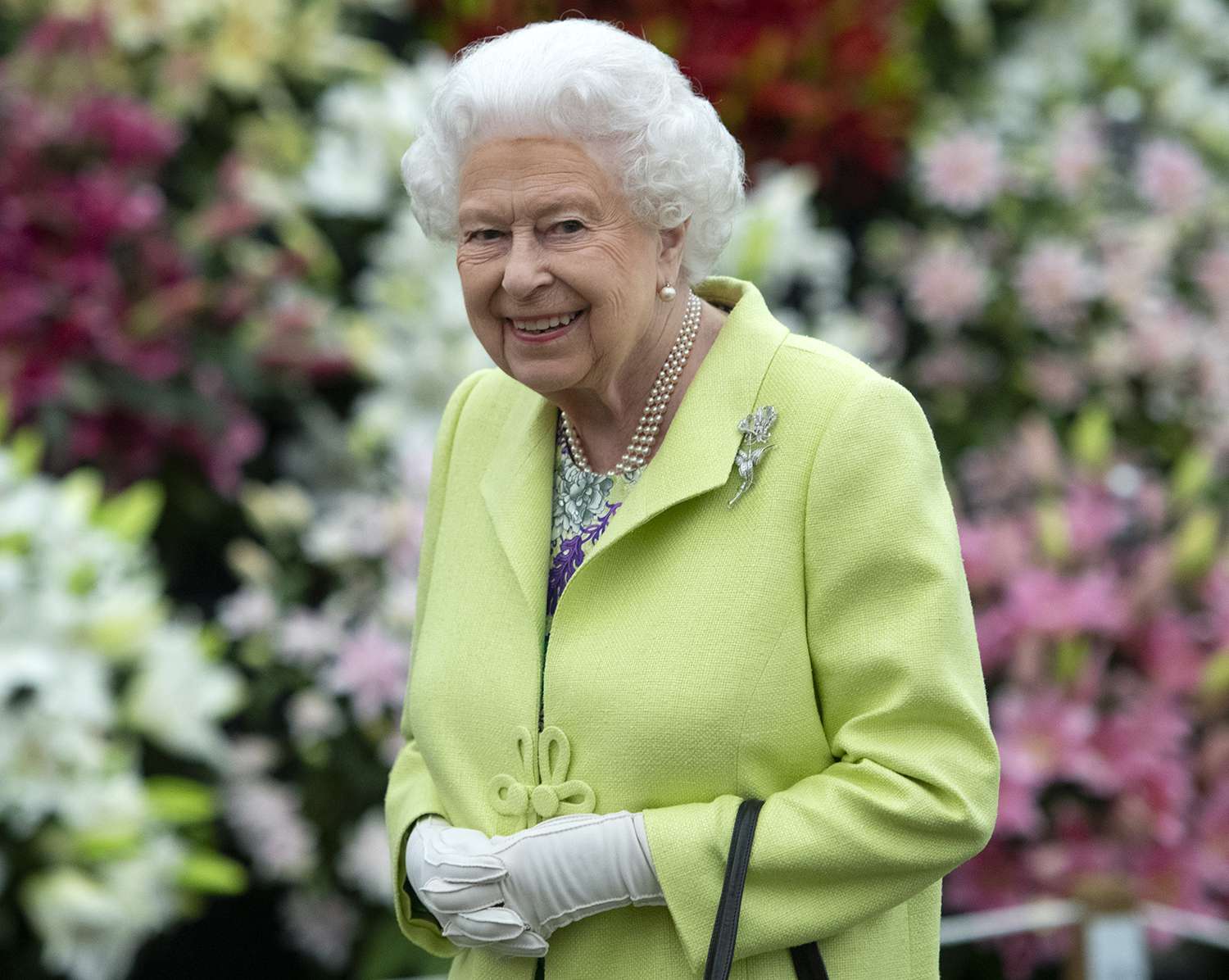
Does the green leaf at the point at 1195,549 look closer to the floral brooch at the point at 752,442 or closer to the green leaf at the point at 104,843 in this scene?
the floral brooch at the point at 752,442

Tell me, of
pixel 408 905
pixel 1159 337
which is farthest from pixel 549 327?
pixel 1159 337

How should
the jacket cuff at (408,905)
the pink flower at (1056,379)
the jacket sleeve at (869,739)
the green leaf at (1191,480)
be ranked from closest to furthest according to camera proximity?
the jacket sleeve at (869,739) → the jacket cuff at (408,905) → the green leaf at (1191,480) → the pink flower at (1056,379)

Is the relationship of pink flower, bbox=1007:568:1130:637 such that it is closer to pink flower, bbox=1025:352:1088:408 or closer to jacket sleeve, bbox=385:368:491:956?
pink flower, bbox=1025:352:1088:408

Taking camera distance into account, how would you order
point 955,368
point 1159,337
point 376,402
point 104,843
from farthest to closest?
point 955,368
point 1159,337
point 376,402
point 104,843

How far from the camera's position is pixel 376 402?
154 inches

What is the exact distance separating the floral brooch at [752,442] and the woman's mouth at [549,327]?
0.23 metres

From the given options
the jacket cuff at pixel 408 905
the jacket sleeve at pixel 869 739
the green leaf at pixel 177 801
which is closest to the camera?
the jacket sleeve at pixel 869 739

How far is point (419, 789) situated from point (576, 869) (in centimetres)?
41

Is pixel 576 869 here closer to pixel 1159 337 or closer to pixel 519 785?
pixel 519 785

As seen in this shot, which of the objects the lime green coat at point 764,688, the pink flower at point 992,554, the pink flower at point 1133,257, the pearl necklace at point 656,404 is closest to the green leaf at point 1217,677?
the pink flower at point 992,554

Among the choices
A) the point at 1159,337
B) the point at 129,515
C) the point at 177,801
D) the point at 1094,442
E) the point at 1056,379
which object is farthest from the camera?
the point at 1056,379

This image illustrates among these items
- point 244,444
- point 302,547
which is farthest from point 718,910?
point 244,444

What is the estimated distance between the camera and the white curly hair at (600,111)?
1776 mm

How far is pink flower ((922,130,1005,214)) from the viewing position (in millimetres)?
4449
